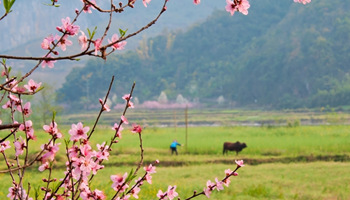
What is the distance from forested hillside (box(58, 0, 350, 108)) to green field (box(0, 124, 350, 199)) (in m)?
30.3

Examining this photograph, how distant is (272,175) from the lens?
9078mm

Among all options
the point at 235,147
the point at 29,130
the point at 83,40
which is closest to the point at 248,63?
the point at 235,147

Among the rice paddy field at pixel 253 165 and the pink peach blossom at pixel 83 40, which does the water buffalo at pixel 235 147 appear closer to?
the rice paddy field at pixel 253 165

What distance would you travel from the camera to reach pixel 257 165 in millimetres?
11367

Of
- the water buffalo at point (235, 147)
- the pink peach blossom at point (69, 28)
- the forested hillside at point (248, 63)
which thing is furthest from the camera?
the forested hillside at point (248, 63)

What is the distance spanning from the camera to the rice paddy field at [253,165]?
7.24 metres

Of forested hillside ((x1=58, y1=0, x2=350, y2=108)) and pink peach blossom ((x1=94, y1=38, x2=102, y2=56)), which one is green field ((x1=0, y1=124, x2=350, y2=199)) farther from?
forested hillside ((x1=58, y1=0, x2=350, y2=108))

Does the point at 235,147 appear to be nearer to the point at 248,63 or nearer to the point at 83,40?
the point at 83,40

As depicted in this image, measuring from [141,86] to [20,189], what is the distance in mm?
60080

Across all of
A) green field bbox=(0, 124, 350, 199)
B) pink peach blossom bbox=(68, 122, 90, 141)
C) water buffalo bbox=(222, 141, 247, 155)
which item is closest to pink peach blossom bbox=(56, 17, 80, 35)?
pink peach blossom bbox=(68, 122, 90, 141)

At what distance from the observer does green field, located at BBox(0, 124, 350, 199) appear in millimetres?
7270

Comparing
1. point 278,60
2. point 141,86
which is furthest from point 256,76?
point 141,86

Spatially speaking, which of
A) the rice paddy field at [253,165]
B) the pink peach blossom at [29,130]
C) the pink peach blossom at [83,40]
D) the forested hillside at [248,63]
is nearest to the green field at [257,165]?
the rice paddy field at [253,165]

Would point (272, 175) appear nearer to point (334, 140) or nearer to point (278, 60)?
point (334, 140)
